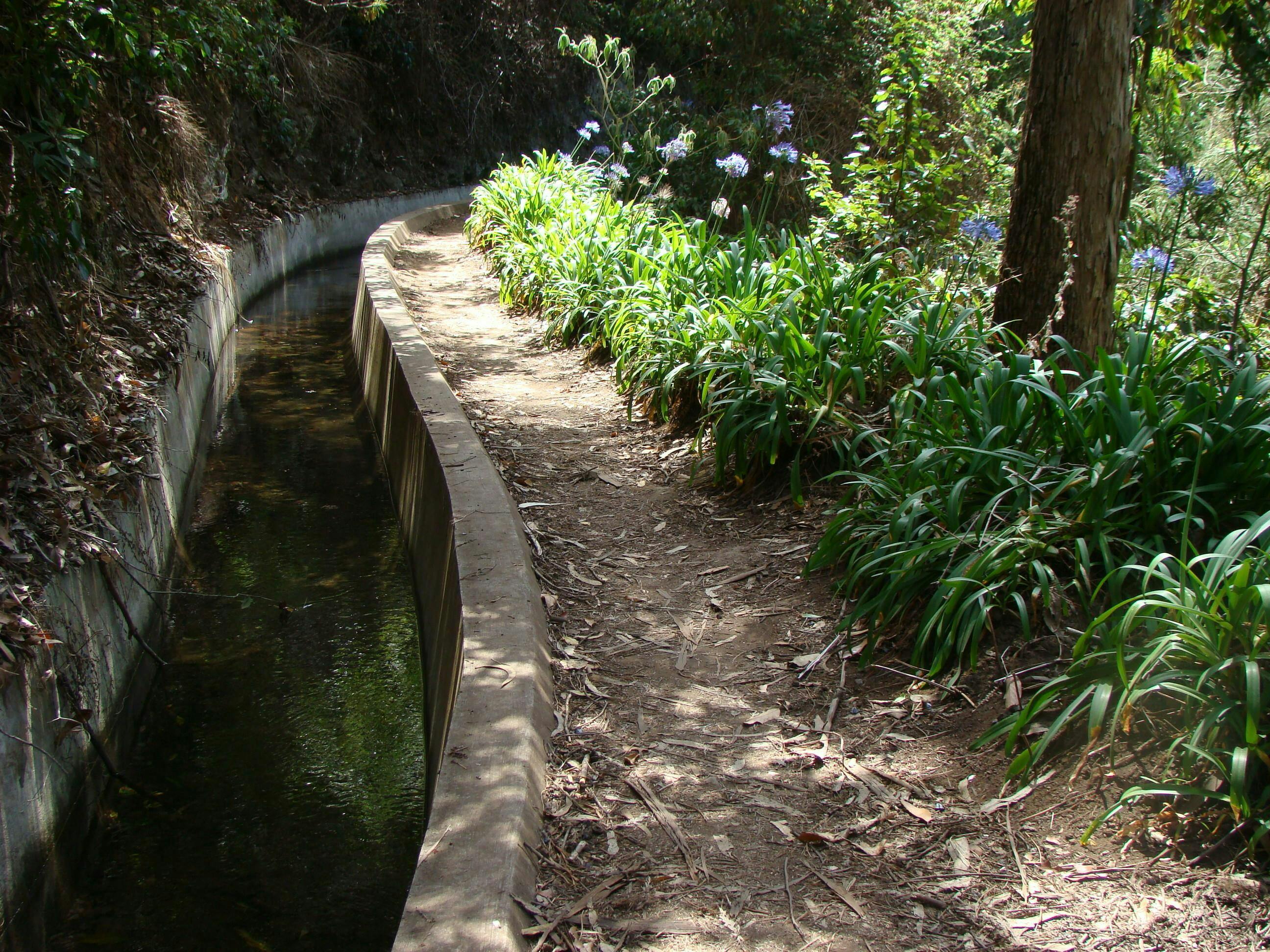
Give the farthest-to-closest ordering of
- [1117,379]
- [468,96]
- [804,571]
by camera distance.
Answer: [468,96] < [804,571] < [1117,379]

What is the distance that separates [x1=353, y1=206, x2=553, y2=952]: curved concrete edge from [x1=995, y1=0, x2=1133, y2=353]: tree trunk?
2695mm

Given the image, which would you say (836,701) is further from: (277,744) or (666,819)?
(277,744)

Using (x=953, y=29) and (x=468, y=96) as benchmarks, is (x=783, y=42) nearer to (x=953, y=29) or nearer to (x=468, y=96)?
(x=953, y=29)

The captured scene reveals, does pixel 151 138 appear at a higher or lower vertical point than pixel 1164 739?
higher

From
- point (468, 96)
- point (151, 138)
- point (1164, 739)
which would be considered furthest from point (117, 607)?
point (468, 96)

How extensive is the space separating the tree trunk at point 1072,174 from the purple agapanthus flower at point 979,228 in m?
1.77

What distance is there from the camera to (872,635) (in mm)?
3559

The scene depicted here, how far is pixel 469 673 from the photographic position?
3277mm

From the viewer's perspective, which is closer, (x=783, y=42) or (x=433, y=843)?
(x=433, y=843)

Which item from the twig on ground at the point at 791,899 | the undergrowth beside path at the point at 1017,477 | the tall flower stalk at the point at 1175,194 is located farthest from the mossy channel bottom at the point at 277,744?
the tall flower stalk at the point at 1175,194

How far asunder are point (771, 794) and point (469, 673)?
3.29 feet

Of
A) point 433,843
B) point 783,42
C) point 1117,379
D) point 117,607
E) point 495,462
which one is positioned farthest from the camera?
point 783,42

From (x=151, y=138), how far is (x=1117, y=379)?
355 inches

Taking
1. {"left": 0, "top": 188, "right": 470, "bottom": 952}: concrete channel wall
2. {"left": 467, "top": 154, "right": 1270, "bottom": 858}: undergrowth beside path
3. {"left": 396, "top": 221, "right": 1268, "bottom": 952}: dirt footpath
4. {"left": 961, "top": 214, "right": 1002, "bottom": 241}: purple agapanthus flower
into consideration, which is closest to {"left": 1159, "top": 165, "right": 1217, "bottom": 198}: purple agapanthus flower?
{"left": 467, "top": 154, "right": 1270, "bottom": 858}: undergrowth beside path
